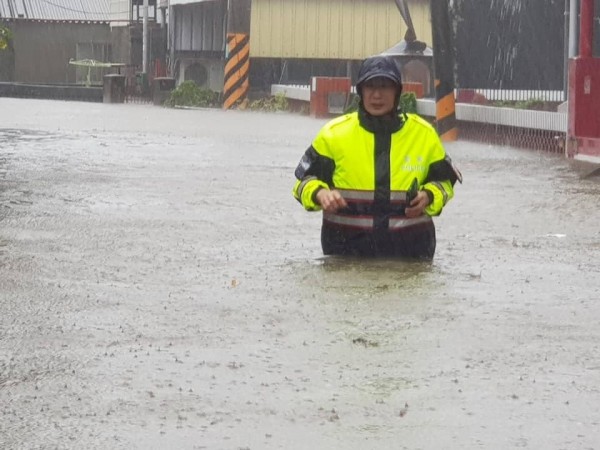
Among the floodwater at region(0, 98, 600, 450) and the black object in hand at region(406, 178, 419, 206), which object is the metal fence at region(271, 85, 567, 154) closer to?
the floodwater at region(0, 98, 600, 450)

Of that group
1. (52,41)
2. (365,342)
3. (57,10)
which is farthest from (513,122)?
(57,10)

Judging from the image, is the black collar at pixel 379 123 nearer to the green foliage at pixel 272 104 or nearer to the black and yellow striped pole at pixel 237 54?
the green foliage at pixel 272 104

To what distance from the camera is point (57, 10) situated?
5700cm

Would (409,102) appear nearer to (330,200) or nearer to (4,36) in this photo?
(4,36)

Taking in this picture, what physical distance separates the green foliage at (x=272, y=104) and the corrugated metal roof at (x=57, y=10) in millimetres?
19107

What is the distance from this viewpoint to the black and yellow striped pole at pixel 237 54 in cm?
3662

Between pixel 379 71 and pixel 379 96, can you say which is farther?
pixel 379 96

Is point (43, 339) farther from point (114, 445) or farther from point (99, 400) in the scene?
point (114, 445)

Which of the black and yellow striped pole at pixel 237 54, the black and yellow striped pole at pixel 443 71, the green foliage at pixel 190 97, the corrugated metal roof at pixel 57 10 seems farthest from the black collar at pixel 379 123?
the corrugated metal roof at pixel 57 10

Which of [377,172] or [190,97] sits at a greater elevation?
[190,97]

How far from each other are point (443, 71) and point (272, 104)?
49.3 ft

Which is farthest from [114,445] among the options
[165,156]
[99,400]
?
[165,156]

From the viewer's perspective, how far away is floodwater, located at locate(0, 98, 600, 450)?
489 centimetres

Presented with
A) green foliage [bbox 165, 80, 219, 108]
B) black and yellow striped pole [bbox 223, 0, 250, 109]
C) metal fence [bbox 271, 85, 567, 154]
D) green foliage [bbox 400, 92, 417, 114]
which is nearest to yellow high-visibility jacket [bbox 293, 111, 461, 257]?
metal fence [bbox 271, 85, 567, 154]
